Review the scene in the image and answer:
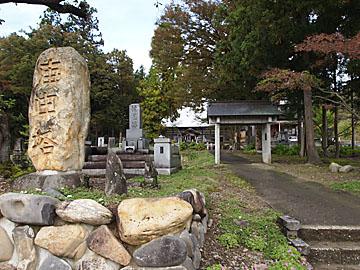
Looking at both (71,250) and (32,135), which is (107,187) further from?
(32,135)

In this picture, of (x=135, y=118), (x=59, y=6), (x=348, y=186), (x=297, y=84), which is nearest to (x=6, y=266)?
(x=59, y=6)

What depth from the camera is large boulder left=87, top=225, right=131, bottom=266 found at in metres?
3.25

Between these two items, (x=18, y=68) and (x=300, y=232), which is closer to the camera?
(x=300, y=232)

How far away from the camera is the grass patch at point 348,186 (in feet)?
26.8

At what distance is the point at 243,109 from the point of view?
1609 centimetres

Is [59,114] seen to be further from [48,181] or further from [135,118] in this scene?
[135,118]

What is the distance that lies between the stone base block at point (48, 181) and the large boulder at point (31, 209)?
1.76 meters

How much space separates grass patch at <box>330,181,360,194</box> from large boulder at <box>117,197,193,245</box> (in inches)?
253

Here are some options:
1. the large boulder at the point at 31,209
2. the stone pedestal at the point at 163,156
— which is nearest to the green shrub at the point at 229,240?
the large boulder at the point at 31,209

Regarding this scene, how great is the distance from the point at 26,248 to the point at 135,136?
37.5ft

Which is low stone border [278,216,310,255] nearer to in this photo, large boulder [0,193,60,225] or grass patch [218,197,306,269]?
grass patch [218,197,306,269]

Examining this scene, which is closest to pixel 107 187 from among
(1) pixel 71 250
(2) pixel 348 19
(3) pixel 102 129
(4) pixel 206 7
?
(1) pixel 71 250

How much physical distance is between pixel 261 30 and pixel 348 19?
3698mm

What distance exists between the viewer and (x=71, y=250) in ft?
10.9
